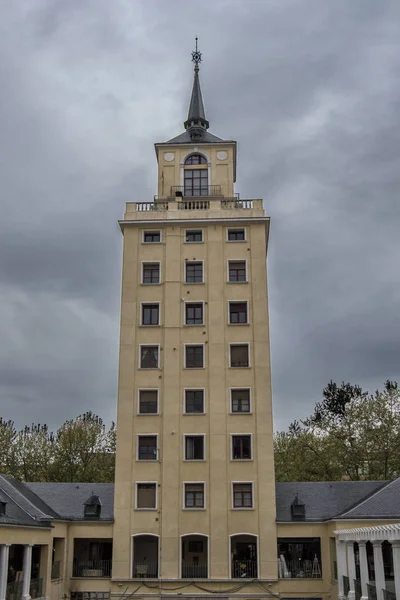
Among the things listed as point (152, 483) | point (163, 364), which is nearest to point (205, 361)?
point (163, 364)

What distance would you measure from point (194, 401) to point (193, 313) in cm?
650

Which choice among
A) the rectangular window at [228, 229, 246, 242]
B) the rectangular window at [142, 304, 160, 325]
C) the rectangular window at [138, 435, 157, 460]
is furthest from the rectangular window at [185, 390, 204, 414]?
the rectangular window at [228, 229, 246, 242]

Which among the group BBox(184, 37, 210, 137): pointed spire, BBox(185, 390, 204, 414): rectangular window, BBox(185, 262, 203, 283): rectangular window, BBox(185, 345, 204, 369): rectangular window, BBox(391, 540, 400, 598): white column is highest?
BBox(184, 37, 210, 137): pointed spire

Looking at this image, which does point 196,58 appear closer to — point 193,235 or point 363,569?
point 193,235

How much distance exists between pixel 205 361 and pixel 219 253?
837 centimetres

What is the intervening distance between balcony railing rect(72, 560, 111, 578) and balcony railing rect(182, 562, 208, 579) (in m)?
5.17

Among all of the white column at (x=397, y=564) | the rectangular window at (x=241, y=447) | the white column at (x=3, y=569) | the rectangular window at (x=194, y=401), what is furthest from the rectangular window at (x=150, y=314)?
the white column at (x=397, y=564)

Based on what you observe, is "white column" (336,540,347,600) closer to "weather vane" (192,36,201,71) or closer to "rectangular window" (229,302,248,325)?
"rectangular window" (229,302,248,325)

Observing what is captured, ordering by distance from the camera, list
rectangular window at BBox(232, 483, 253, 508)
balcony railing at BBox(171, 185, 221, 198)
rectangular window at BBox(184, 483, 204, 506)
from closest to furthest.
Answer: rectangular window at BBox(232, 483, 253, 508) → rectangular window at BBox(184, 483, 204, 506) → balcony railing at BBox(171, 185, 221, 198)

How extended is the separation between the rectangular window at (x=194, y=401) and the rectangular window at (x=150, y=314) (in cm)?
576

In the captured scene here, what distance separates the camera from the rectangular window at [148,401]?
1751 inches

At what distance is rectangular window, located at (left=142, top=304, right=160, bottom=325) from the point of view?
46.4 meters

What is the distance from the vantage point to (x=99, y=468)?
207ft

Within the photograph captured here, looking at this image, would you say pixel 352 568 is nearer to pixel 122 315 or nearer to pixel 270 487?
pixel 270 487
